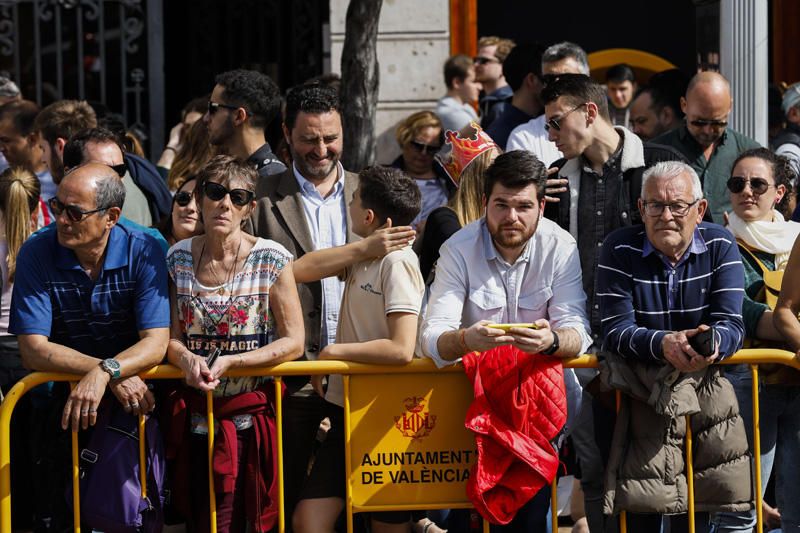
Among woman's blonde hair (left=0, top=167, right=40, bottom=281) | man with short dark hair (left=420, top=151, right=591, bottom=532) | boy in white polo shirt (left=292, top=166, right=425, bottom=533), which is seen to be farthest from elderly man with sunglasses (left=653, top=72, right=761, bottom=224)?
woman's blonde hair (left=0, top=167, right=40, bottom=281)

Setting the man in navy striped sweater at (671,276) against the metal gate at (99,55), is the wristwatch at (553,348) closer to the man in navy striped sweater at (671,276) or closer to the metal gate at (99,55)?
the man in navy striped sweater at (671,276)

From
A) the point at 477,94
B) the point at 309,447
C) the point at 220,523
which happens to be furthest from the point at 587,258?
the point at 477,94

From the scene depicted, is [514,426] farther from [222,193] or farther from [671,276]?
[222,193]

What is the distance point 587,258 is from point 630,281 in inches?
27.0

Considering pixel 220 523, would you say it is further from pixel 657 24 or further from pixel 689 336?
pixel 657 24

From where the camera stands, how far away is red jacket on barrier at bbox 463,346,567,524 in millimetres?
5176

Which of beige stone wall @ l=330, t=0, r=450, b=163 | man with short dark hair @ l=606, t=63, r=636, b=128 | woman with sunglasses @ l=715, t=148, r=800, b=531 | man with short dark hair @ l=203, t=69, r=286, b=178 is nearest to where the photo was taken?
woman with sunglasses @ l=715, t=148, r=800, b=531

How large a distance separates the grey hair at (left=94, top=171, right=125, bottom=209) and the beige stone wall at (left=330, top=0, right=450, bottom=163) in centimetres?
591

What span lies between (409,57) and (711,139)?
14.7 feet

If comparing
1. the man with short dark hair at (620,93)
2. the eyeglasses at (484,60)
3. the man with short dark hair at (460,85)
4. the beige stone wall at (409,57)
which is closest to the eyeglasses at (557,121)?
the man with short dark hair at (460,85)

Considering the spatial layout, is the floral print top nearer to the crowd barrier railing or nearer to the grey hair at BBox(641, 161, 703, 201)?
the crowd barrier railing

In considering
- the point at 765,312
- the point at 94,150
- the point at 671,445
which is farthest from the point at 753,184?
the point at 94,150

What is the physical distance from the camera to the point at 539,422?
17.1ft

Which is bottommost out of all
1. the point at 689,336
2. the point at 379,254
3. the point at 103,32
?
the point at 689,336
